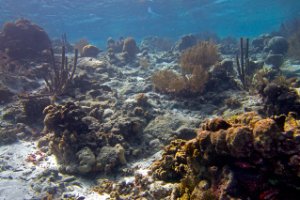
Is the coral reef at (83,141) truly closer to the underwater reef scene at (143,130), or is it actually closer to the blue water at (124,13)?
the underwater reef scene at (143,130)

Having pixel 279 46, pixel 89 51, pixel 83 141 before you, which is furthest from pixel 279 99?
pixel 89 51

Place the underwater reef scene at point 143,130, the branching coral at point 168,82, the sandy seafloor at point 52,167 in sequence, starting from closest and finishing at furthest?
the underwater reef scene at point 143,130 → the sandy seafloor at point 52,167 → the branching coral at point 168,82

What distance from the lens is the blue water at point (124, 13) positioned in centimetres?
3622

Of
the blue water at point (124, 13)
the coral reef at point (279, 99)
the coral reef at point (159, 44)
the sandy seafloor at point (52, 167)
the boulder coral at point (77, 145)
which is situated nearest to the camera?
the sandy seafloor at point (52, 167)

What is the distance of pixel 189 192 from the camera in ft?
13.8

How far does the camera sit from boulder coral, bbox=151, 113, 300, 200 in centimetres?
340

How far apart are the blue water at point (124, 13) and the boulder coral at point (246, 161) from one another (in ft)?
113

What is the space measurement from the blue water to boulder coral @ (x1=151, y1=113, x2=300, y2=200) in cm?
3459

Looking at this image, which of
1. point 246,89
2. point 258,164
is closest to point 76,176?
point 258,164

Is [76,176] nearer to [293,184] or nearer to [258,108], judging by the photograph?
[293,184]

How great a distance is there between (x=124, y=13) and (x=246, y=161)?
139 feet

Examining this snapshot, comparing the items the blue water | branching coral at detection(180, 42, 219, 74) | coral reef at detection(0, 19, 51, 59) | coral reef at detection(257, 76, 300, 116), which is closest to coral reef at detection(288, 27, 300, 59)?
branching coral at detection(180, 42, 219, 74)

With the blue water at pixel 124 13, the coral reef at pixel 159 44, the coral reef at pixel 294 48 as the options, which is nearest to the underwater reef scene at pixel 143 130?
the coral reef at pixel 294 48

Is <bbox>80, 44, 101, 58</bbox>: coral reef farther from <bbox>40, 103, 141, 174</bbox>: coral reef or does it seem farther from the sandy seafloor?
<bbox>40, 103, 141, 174</bbox>: coral reef
